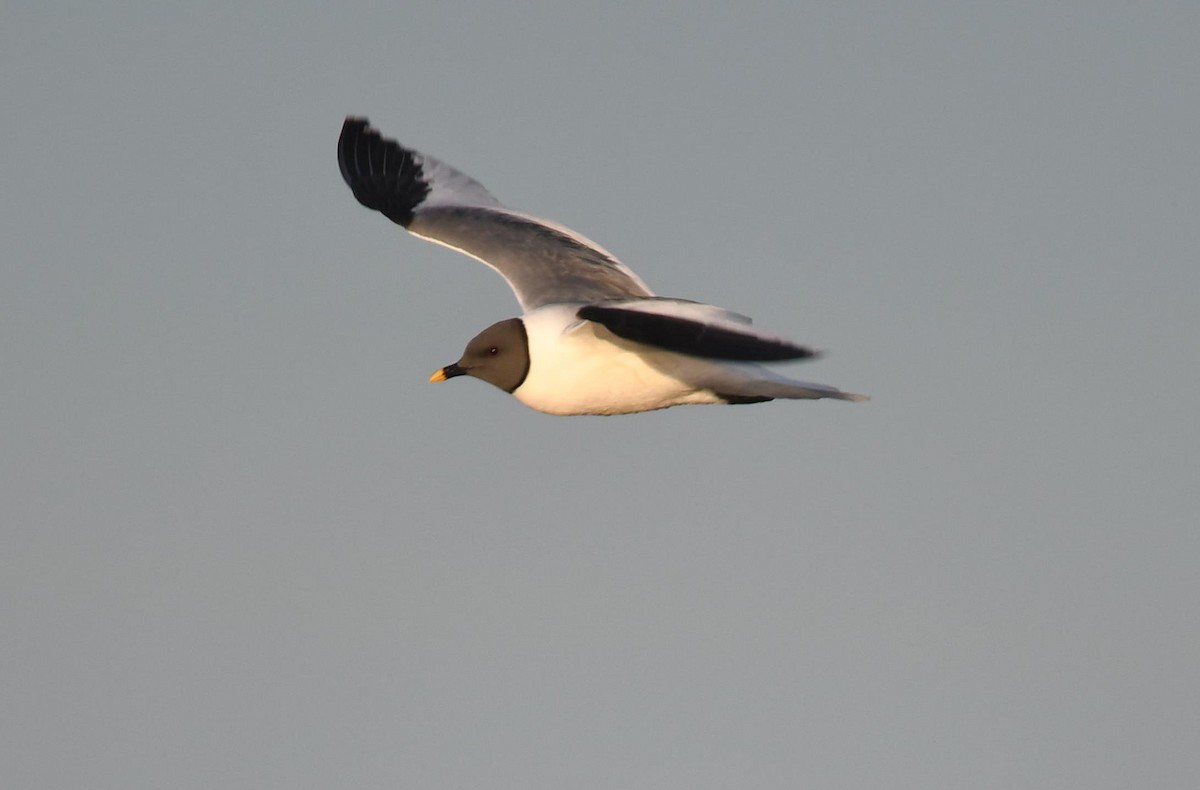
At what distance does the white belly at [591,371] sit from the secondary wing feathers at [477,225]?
0.74m

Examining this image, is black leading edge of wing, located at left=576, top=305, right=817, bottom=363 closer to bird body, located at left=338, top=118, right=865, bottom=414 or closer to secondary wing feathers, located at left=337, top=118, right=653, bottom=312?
bird body, located at left=338, top=118, right=865, bottom=414

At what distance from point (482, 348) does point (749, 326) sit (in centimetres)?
329

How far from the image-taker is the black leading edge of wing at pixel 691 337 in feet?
38.6

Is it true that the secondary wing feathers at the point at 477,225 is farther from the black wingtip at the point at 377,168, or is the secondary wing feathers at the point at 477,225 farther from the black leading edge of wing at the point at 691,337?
the black leading edge of wing at the point at 691,337

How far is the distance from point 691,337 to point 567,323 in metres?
2.23

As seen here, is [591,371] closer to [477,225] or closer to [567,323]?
[567,323]

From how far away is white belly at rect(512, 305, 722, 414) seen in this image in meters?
14.1

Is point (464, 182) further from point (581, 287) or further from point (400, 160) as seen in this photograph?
point (581, 287)

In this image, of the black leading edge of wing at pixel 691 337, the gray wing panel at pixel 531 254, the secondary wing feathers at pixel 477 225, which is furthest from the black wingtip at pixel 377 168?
the black leading edge of wing at pixel 691 337

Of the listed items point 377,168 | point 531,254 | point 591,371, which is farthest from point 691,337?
point 377,168

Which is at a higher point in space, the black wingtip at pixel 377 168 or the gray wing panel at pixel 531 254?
the black wingtip at pixel 377 168

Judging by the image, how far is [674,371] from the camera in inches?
559

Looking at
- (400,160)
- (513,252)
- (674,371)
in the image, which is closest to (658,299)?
(674,371)

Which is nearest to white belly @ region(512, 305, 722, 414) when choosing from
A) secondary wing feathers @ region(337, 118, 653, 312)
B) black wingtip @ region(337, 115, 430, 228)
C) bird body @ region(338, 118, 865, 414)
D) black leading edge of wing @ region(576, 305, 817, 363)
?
bird body @ region(338, 118, 865, 414)
